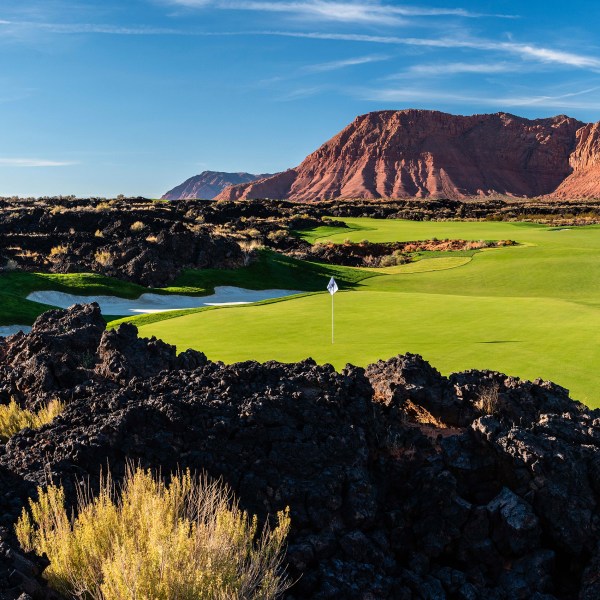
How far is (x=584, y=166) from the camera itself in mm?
181750

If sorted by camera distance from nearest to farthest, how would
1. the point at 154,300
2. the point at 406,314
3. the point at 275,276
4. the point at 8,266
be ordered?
the point at 406,314
the point at 154,300
the point at 8,266
the point at 275,276

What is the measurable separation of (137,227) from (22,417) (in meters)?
33.2

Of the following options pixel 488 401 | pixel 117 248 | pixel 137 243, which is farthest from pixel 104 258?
pixel 488 401

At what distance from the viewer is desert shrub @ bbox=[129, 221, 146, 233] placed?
126 feet

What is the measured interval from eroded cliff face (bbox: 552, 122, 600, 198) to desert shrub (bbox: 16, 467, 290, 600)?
17687 centimetres

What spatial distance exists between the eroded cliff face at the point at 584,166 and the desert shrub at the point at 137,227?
149547 millimetres

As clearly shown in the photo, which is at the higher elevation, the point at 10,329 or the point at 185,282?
the point at 185,282

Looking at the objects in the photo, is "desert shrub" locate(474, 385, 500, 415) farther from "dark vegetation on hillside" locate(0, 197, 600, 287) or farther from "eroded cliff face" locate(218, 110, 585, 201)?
"eroded cliff face" locate(218, 110, 585, 201)

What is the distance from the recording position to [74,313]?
1160 centimetres

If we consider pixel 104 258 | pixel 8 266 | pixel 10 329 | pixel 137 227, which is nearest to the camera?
pixel 10 329

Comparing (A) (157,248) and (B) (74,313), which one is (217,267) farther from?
(B) (74,313)

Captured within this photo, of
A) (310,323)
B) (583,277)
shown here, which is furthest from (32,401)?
(583,277)

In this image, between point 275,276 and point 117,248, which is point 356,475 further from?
point 117,248

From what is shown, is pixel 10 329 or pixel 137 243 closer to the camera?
pixel 10 329
